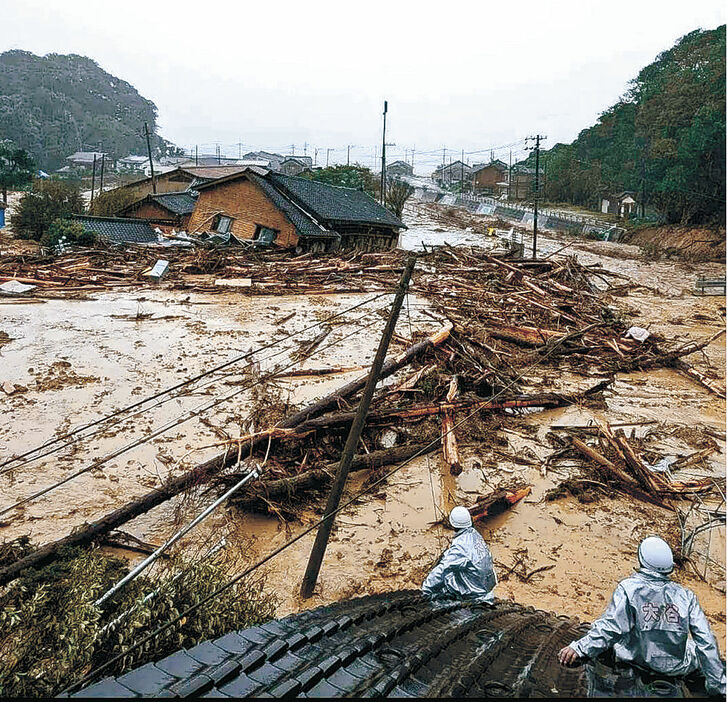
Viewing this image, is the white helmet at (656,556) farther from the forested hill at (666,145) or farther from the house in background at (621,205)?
the house in background at (621,205)

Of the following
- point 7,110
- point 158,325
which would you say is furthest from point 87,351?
point 7,110

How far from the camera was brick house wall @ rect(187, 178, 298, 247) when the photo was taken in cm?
2911

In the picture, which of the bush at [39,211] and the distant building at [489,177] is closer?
the bush at [39,211]

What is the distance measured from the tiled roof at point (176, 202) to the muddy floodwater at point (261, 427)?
18658 millimetres

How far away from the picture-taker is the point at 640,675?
3.23 m

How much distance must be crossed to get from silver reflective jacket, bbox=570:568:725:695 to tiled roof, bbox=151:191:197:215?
3607cm

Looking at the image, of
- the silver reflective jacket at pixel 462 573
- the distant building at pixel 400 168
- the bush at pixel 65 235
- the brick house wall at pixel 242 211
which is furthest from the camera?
the distant building at pixel 400 168

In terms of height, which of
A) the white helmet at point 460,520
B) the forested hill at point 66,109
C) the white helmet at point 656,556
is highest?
the forested hill at point 66,109

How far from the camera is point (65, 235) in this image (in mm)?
27406

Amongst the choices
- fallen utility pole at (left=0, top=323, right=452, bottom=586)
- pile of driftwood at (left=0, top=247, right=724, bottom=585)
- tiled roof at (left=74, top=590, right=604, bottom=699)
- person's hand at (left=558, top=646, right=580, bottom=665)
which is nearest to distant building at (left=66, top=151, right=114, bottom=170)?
pile of driftwood at (left=0, top=247, right=724, bottom=585)

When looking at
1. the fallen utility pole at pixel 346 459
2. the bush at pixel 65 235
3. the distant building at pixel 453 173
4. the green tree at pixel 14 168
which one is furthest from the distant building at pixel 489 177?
the fallen utility pole at pixel 346 459

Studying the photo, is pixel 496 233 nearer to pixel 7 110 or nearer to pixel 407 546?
pixel 407 546

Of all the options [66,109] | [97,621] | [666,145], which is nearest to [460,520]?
[97,621]

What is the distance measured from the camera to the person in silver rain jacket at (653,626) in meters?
3.32
